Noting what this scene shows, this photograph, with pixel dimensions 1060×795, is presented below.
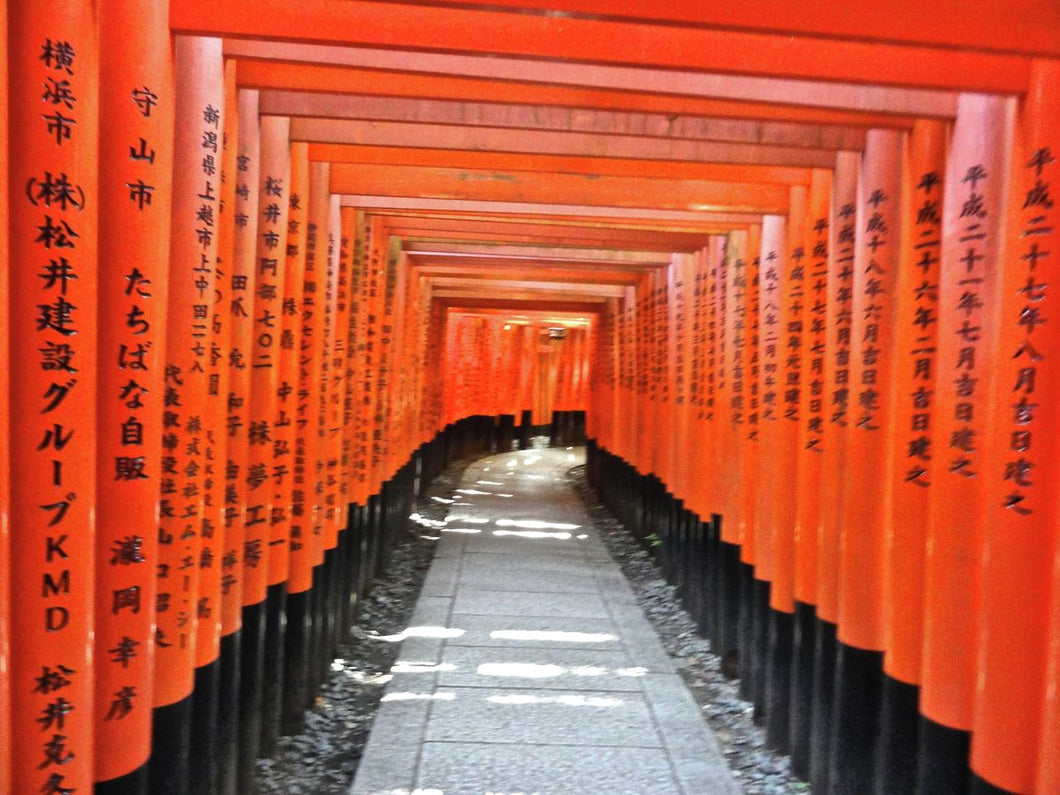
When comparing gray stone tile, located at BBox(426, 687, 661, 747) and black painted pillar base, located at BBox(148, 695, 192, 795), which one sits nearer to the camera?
black painted pillar base, located at BBox(148, 695, 192, 795)

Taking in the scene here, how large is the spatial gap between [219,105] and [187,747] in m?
2.36

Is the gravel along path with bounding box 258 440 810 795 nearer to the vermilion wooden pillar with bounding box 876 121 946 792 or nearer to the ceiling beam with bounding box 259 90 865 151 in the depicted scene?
the vermilion wooden pillar with bounding box 876 121 946 792

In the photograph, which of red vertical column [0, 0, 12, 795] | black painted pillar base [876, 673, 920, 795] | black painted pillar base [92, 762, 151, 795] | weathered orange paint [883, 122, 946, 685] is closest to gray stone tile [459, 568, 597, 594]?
black painted pillar base [876, 673, 920, 795]

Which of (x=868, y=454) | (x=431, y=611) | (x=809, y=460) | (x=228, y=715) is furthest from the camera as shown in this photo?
(x=431, y=611)

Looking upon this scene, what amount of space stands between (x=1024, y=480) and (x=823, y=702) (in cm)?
218

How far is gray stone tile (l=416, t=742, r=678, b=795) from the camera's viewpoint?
4.76 metres

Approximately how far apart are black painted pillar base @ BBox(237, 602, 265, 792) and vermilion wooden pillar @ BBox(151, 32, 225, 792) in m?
1.34

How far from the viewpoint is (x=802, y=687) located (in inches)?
199

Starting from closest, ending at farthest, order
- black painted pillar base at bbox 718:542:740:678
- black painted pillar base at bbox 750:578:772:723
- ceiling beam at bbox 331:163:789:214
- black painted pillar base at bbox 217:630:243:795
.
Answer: black painted pillar base at bbox 217:630:243:795 < ceiling beam at bbox 331:163:789:214 < black painted pillar base at bbox 750:578:772:723 < black painted pillar base at bbox 718:542:740:678

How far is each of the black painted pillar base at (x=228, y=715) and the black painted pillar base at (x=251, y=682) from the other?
0.34 metres

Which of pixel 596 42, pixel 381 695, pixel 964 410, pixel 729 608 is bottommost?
pixel 381 695

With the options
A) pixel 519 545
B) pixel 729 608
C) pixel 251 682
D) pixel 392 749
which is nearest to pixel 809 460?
pixel 729 608

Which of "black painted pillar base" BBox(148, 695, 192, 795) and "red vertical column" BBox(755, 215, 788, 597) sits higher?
"red vertical column" BBox(755, 215, 788, 597)

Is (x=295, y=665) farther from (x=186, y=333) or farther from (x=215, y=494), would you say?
(x=186, y=333)
